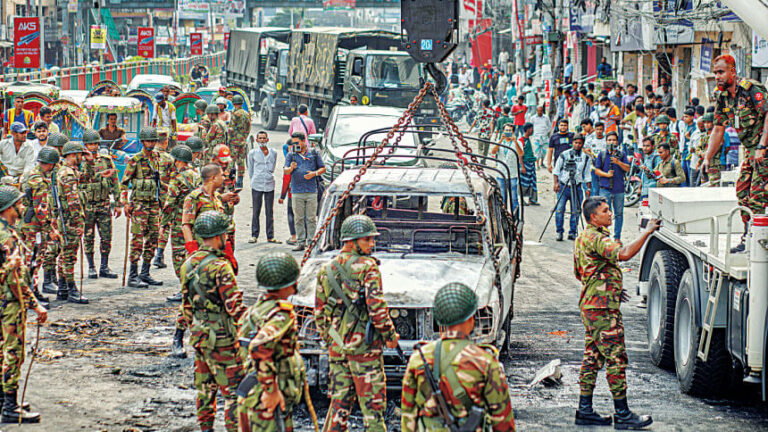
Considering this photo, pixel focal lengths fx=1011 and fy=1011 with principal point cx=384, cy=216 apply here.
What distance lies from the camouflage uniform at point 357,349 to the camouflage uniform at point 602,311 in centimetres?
183

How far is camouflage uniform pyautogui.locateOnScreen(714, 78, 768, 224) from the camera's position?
8273 mm

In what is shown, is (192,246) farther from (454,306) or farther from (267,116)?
(267,116)

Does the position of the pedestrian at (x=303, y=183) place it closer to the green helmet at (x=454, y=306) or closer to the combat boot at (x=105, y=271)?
the combat boot at (x=105, y=271)

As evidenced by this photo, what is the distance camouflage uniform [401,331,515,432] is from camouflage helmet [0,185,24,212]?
163 inches

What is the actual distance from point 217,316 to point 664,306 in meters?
4.49

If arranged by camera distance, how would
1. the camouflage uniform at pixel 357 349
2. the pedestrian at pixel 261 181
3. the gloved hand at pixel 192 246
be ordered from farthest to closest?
1. the pedestrian at pixel 261 181
2. the gloved hand at pixel 192 246
3. the camouflage uniform at pixel 357 349

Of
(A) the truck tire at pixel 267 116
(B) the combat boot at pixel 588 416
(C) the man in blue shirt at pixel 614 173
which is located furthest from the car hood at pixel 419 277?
(A) the truck tire at pixel 267 116

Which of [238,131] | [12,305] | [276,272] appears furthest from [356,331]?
[238,131]

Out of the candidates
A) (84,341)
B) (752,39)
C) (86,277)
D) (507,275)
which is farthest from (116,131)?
(752,39)

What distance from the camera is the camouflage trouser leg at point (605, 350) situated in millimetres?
7664

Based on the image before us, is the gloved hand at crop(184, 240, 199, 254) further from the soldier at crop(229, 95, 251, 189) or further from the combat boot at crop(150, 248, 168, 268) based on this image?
the soldier at crop(229, 95, 251, 189)

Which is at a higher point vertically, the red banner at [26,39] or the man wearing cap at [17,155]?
the red banner at [26,39]

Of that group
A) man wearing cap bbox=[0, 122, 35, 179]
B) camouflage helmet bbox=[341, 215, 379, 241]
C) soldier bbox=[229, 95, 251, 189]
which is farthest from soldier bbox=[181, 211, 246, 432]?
soldier bbox=[229, 95, 251, 189]

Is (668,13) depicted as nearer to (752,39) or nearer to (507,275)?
(752,39)
